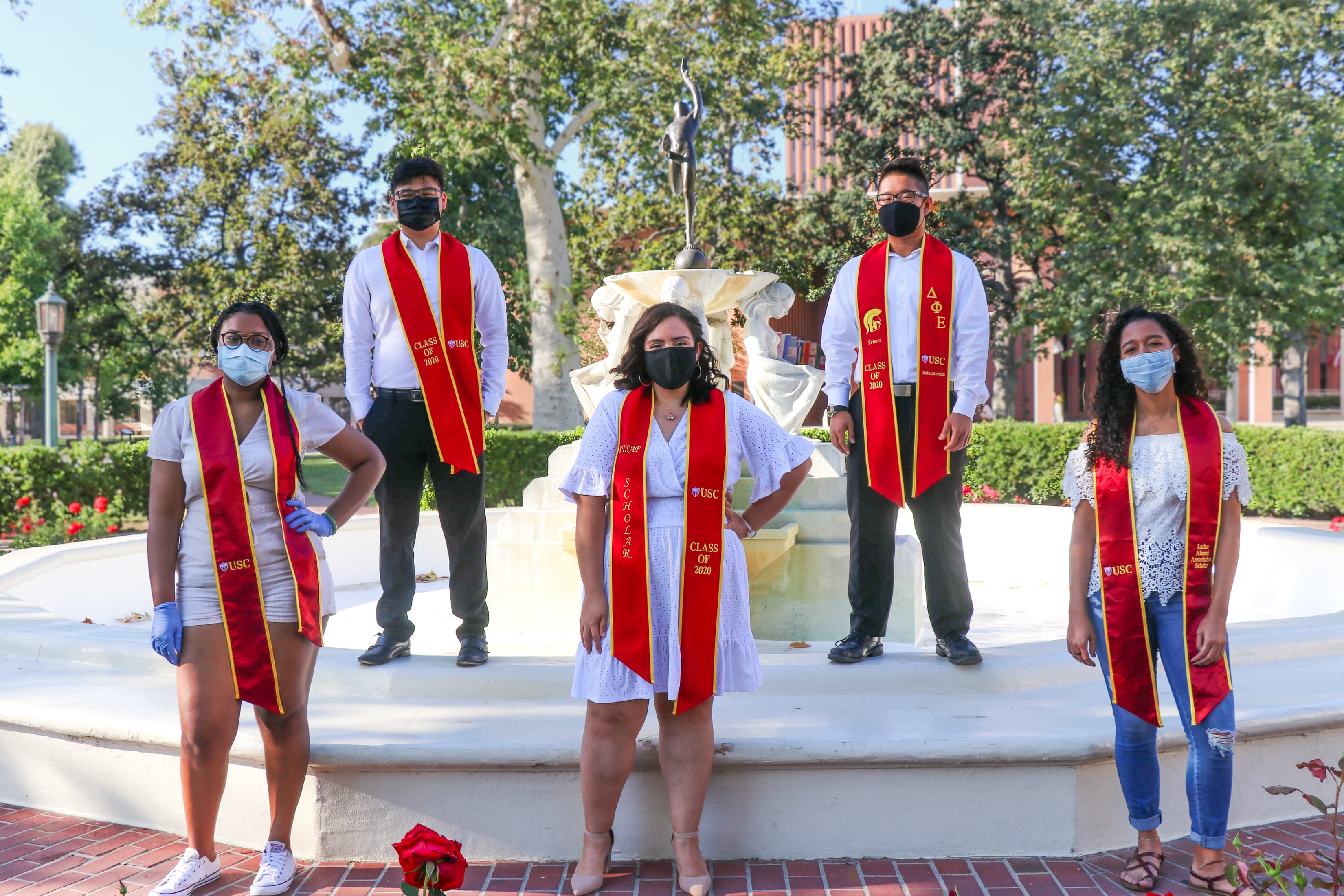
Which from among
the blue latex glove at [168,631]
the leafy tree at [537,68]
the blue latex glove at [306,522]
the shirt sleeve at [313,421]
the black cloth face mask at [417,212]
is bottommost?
the blue latex glove at [168,631]

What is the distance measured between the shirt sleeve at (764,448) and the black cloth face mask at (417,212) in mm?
1486

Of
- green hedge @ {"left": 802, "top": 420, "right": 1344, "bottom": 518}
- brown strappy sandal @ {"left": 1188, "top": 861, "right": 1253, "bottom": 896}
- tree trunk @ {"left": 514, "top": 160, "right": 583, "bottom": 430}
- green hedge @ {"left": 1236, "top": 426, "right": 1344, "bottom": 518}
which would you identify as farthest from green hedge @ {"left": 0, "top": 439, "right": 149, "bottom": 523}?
green hedge @ {"left": 1236, "top": 426, "right": 1344, "bottom": 518}

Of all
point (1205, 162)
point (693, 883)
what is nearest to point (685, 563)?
point (693, 883)

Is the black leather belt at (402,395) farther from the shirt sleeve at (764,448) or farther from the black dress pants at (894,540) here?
the black dress pants at (894,540)

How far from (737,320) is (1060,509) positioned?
7930 mm

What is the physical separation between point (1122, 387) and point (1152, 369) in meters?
0.13

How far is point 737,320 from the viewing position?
53.8ft

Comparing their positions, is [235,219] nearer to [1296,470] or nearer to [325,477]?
[325,477]

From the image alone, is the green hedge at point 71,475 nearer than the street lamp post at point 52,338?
Yes

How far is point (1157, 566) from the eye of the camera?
9.26ft

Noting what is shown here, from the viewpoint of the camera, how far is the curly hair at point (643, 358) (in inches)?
114

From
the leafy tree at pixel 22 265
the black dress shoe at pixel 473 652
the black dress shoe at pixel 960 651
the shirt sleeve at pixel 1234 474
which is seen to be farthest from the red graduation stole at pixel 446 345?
the leafy tree at pixel 22 265

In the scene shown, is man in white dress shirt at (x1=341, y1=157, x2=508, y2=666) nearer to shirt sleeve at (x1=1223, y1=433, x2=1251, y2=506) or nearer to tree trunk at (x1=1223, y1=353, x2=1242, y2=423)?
shirt sleeve at (x1=1223, y1=433, x2=1251, y2=506)

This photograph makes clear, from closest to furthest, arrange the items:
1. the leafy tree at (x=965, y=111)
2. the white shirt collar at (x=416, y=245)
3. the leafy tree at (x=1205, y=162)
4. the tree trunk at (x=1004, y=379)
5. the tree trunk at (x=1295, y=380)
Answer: the white shirt collar at (x=416, y=245)
the leafy tree at (x=1205, y=162)
the tree trunk at (x=1295, y=380)
the leafy tree at (x=965, y=111)
the tree trunk at (x=1004, y=379)
